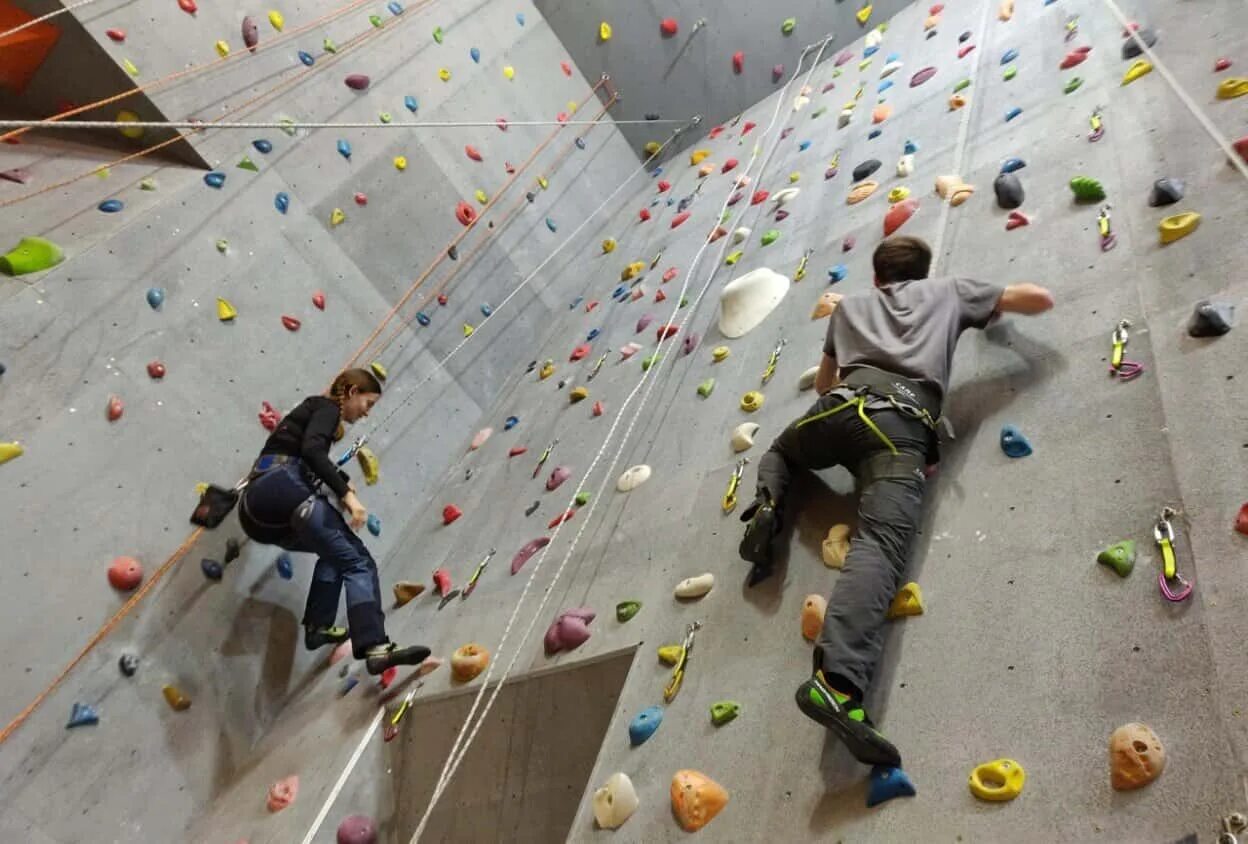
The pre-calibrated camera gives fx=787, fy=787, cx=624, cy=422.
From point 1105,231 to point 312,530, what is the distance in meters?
2.36

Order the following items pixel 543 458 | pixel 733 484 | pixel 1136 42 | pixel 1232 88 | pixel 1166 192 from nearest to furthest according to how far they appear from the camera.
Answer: pixel 1166 192 < pixel 1232 88 < pixel 733 484 < pixel 1136 42 < pixel 543 458

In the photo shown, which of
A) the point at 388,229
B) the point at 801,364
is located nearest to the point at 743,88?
the point at 388,229

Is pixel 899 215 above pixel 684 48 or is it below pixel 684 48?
below

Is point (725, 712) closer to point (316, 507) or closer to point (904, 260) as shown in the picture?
point (904, 260)

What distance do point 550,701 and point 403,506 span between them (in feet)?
5.22

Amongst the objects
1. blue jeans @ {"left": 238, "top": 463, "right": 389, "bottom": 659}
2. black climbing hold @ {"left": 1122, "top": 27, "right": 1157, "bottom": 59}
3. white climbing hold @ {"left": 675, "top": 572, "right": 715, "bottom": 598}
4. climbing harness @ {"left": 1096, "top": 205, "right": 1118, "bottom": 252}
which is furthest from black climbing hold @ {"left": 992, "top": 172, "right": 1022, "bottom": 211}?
blue jeans @ {"left": 238, "top": 463, "right": 389, "bottom": 659}

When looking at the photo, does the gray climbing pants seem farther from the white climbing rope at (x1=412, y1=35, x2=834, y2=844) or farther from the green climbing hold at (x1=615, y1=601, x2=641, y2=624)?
the white climbing rope at (x1=412, y1=35, x2=834, y2=844)

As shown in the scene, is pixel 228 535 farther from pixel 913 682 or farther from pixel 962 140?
pixel 962 140

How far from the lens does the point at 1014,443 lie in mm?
1612

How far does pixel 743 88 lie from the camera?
5387 mm

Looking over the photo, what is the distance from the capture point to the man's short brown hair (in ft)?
6.25

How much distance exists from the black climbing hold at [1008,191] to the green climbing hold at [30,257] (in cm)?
302

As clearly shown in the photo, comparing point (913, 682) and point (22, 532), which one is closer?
point (913, 682)

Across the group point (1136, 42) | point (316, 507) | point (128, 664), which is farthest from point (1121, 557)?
point (128, 664)
